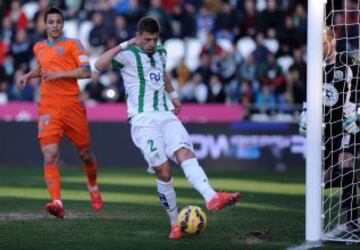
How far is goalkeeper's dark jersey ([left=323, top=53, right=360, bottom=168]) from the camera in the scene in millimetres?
9562

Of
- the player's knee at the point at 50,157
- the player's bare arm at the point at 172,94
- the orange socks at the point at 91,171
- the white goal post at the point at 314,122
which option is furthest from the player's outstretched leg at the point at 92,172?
the white goal post at the point at 314,122

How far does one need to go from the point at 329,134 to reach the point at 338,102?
0.33m

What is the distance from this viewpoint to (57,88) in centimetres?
1068

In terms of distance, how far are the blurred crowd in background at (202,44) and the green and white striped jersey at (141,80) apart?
A: 34.0ft

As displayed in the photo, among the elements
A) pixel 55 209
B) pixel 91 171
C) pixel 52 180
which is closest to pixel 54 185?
pixel 52 180

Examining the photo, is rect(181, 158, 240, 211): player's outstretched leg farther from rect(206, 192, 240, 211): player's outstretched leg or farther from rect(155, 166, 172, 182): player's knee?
rect(155, 166, 172, 182): player's knee

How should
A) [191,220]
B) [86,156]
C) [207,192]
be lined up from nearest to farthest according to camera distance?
Result: 1. [207,192]
2. [191,220]
3. [86,156]

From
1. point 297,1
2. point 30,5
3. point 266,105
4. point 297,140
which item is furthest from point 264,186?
point 30,5

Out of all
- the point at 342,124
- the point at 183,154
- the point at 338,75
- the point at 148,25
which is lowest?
the point at 183,154

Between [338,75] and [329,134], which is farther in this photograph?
[329,134]

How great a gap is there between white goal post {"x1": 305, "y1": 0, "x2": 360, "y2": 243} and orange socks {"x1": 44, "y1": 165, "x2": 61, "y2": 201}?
111 inches

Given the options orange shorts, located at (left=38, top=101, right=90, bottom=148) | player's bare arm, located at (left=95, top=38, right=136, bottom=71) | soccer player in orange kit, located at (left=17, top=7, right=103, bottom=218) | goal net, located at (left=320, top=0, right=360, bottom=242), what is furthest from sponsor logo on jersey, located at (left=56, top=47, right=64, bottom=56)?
goal net, located at (left=320, top=0, right=360, bottom=242)

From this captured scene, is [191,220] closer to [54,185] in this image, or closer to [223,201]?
[223,201]

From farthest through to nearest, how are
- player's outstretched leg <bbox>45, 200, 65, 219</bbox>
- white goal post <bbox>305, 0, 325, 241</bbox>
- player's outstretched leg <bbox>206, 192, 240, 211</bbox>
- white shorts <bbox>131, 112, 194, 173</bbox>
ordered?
player's outstretched leg <bbox>45, 200, 65, 219</bbox> < white shorts <bbox>131, 112, 194, 173</bbox> < white goal post <bbox>305, 0, 325, 241</bbox> < player's outstretched leg <bbox>206, 192, 240, 211</bbox>
